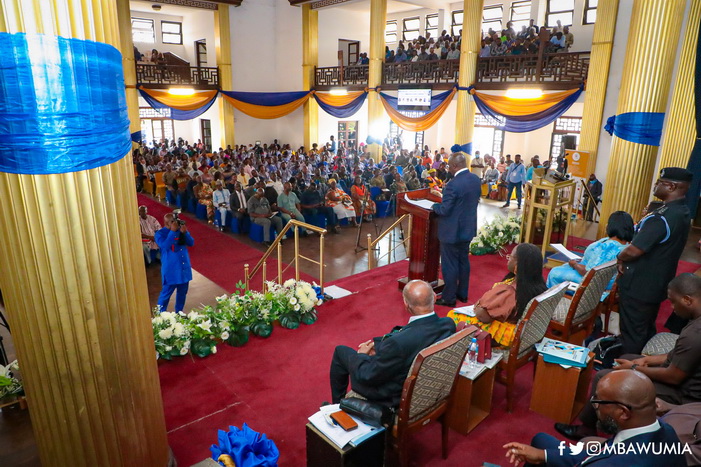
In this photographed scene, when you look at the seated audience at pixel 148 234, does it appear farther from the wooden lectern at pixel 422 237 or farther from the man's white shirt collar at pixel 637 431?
the man's white shirt collar at pixel 637 431

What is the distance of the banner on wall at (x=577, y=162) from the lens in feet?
30.0

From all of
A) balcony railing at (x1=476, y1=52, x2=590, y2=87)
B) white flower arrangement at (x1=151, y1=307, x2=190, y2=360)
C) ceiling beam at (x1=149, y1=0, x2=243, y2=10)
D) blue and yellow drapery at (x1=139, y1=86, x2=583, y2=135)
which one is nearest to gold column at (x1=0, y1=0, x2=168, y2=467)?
white flower arrangement at (x1=151, y1=307, x2=190, y2=360)

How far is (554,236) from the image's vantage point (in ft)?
25.6

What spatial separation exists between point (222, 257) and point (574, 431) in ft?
21.7

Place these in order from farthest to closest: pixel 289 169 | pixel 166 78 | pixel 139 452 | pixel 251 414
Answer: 1. pixel 166 78
2. pixel 289 169
3. pixel 251 414
4. pixel 139 452

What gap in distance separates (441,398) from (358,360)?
540 mm

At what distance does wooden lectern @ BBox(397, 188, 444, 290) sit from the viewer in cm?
533

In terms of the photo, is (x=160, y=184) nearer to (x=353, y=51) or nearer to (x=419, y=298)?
(x=353, y=51)

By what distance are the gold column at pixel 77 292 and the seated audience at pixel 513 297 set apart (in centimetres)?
235

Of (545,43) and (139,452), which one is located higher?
(545,43)

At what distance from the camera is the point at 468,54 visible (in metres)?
12.2

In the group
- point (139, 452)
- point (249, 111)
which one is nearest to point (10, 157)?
point (139, 452)

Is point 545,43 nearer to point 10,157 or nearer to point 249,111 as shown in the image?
point 249,111

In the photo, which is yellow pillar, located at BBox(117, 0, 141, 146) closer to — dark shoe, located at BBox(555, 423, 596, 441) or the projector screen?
the projector screen
